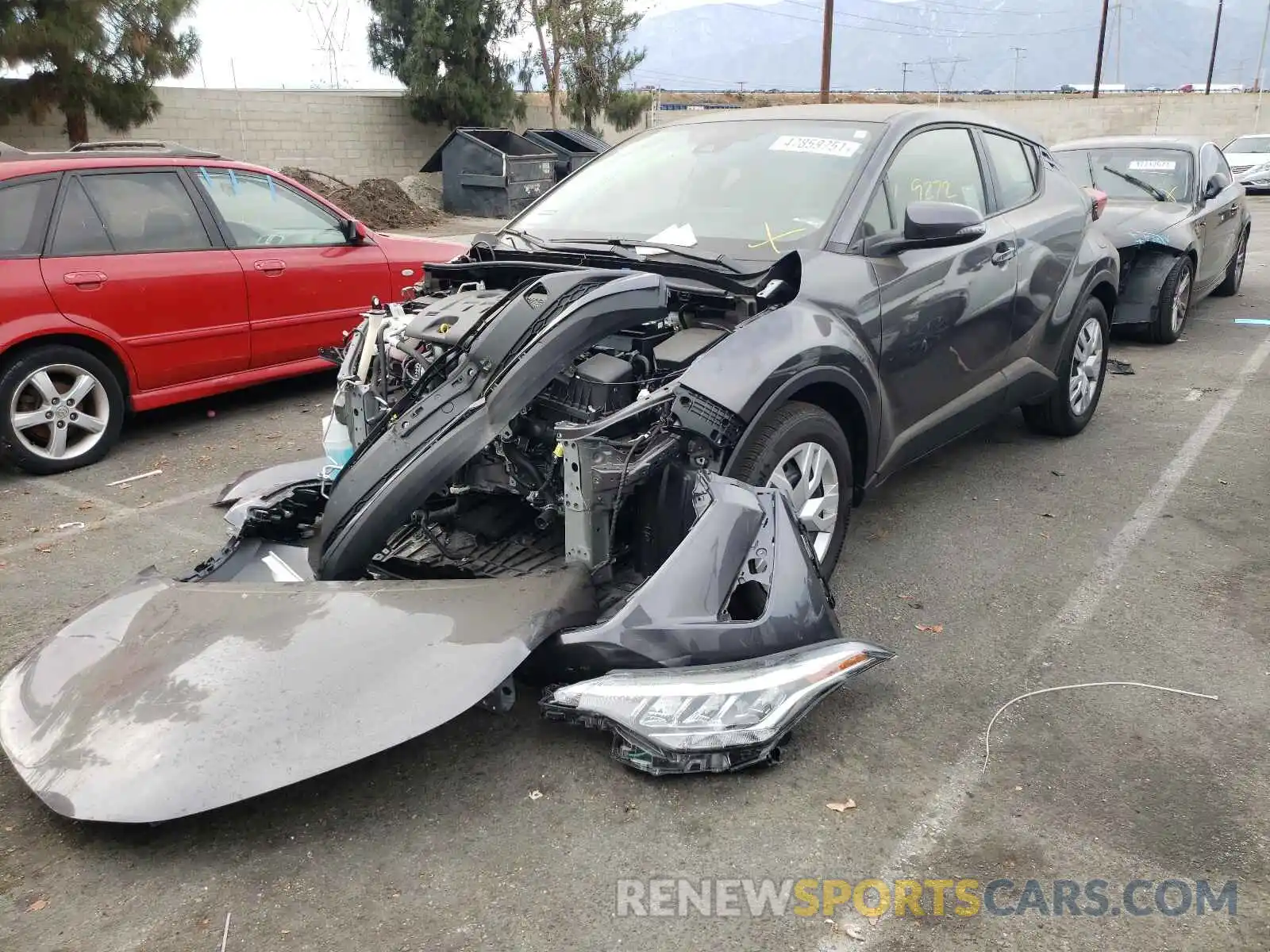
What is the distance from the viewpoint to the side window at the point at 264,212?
655cm

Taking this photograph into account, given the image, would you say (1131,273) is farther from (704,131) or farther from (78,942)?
(78,942)

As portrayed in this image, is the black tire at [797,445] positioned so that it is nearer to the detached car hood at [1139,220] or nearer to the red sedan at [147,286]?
the red sedan at [147,286]

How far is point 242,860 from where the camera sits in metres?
2.55

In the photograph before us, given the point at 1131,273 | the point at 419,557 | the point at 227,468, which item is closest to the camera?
the point at 419,557

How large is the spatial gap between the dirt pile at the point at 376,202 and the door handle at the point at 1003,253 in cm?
1542

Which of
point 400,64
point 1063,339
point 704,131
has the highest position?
point 400,64

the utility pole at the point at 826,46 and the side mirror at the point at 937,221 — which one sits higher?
the utility pole at the point at 826,46

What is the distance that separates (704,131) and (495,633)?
113 inches

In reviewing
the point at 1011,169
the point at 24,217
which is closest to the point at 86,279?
the point at 24,217

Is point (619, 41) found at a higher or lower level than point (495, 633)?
higher

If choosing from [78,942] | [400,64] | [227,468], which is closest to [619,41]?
[400,64]

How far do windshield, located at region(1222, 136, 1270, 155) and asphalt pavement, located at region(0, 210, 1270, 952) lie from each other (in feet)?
85.1

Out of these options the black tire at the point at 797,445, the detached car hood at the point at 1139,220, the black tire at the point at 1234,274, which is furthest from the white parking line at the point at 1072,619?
the black tire at the point at 1234,274

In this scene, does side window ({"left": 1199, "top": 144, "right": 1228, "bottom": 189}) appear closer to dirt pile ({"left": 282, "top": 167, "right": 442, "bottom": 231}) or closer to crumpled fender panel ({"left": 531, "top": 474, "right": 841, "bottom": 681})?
crumpled fender panel ({"left": 531, "top": 474, "right": 841, "bottom": 681})
